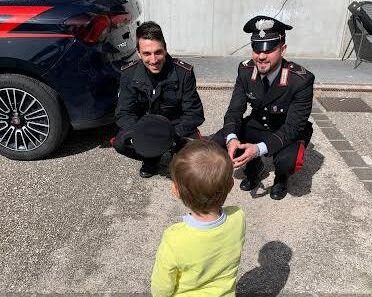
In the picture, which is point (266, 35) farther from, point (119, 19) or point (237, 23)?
point (237, 23)

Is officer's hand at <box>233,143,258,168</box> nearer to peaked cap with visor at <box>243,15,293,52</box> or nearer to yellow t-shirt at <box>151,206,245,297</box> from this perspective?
peaked cap with visor at <box>243,15,293,52</box>

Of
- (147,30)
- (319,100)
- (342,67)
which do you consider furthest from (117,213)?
(342,67)

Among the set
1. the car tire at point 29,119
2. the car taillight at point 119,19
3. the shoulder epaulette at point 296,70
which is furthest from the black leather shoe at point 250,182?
the car taillight at point 119,19

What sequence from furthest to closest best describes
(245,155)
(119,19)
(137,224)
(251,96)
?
(119,19) < (251,96) < (137,224) < (245,155)

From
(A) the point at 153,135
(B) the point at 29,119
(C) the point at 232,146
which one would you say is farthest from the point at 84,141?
(C) the point at 232,146

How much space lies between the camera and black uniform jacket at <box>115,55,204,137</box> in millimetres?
3344

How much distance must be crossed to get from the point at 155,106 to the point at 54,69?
2.73ft

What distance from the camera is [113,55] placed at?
3701 millimetres

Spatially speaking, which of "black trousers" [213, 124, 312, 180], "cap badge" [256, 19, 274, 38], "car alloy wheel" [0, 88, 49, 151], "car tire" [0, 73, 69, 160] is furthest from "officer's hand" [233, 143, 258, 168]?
"car alloy wheel" [0, 88, 49, 151]

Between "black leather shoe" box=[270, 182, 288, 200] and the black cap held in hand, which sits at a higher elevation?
the black cap held in hand

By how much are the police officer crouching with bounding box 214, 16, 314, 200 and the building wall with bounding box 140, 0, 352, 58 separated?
3485 millimetres

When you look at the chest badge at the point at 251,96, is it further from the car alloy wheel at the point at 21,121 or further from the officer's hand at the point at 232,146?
the car alloy wheel at the point at 21,121

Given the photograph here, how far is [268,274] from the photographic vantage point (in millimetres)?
2648

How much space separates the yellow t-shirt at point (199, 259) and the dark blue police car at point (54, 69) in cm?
214
